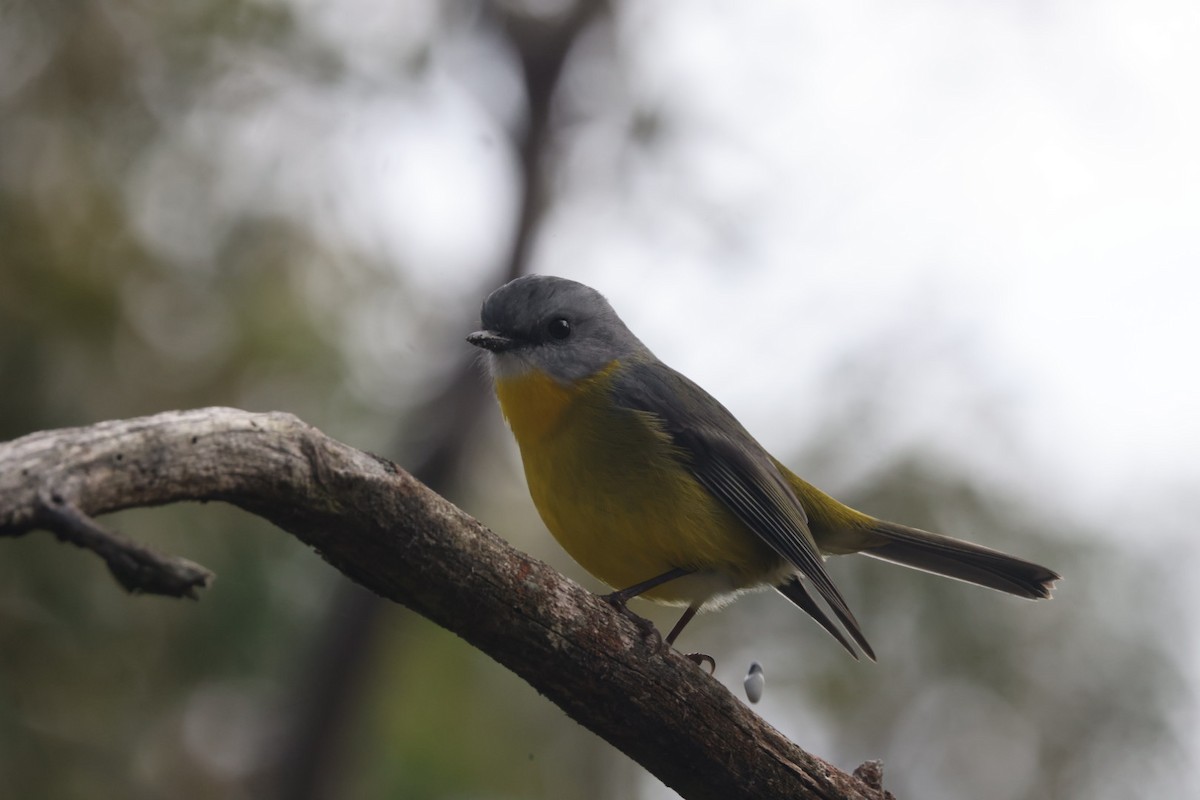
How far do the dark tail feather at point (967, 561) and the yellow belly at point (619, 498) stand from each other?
107 cm

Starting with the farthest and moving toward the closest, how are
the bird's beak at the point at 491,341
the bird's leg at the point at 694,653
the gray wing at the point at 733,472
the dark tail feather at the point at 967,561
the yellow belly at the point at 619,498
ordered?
1. the dark tail feather at the point at 967,561
2. the bird's beak at the point at 491,341
3. the gray wing at the point at 733,472
4. the bird's leg at the point at 694,653
5. the yellow belly at the point at 619,498

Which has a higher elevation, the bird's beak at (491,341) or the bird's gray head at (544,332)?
the bird's gray head at (544,332)

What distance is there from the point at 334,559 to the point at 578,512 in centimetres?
157

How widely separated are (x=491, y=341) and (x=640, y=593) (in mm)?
1202

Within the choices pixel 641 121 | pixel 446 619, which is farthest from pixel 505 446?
pixel 446 619

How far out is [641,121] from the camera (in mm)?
8094

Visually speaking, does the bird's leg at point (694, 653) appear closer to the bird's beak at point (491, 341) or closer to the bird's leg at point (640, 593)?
the bird's leg at point (640, 593)

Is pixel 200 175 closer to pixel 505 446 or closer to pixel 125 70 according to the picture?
pixel 125 70

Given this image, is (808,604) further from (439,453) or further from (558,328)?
(439,453)

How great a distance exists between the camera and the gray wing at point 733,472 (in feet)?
14.7

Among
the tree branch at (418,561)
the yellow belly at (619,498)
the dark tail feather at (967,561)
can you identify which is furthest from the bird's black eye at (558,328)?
the dark tail feather at (967,561)

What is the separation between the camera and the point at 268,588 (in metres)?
6.91

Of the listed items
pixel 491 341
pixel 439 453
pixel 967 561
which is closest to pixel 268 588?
pixel 439 453

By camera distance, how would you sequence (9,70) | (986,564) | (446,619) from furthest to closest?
1. (9,70)
2. (986,564)
3. (446,619)
